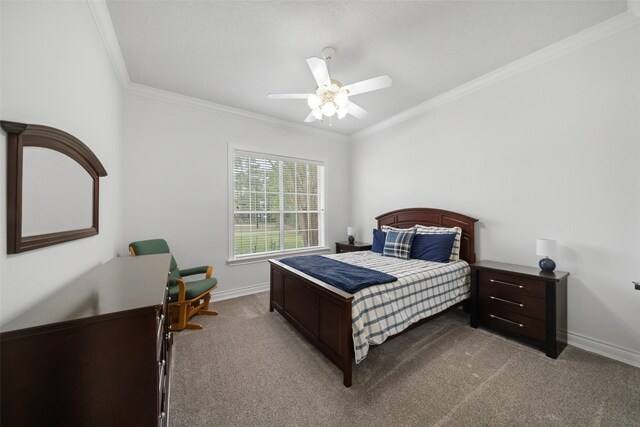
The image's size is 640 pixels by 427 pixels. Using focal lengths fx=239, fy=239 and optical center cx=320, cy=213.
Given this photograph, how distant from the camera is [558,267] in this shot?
2.47m

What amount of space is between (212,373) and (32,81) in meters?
2.17

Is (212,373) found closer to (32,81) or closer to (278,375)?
(278,375)

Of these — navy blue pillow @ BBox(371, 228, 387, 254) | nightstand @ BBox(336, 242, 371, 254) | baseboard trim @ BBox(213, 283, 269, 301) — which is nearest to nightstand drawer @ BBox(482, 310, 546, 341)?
navy blue pillow @ BBox(371, 228, 387, 254)

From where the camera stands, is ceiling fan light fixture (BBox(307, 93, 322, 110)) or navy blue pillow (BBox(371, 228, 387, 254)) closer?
ceiling fan light fixture (BBox(307, 93, 322, 110))

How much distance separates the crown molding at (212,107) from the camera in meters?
3.12

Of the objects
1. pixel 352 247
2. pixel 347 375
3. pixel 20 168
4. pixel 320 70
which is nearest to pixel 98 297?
pixel 20 168

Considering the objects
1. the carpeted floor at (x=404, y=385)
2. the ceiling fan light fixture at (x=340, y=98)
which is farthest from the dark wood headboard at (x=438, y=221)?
the ceiling fan light fixture at (x=340, y=98)

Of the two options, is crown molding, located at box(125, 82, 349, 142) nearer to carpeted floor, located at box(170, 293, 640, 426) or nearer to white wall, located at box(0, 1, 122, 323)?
white wall, located at box(0, 1, 122, 323)

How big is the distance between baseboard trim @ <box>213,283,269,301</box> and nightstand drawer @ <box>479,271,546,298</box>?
3.12 metres

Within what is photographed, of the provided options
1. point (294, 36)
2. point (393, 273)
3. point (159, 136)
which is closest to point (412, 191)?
point (393, 273)

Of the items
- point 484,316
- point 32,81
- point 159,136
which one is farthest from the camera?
point 159,136

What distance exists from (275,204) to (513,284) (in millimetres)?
3444

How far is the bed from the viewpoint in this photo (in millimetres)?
1848

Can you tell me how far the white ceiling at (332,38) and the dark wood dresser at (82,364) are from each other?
227 centimetres
